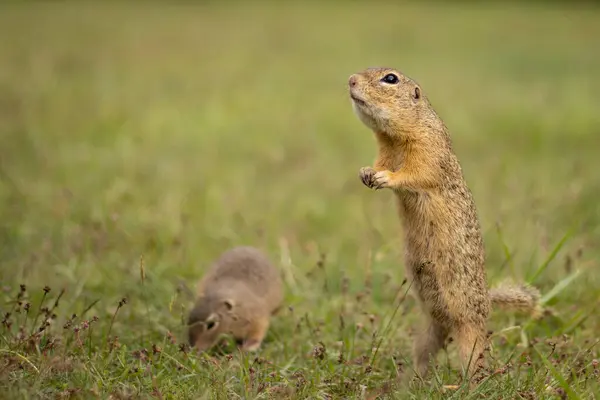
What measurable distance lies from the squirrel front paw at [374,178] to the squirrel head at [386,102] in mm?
308

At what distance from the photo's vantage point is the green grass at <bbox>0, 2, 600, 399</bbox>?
3.71 m

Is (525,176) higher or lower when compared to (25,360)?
lower

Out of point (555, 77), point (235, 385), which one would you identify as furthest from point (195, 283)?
point (555, 77)

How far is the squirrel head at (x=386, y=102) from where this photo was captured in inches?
153

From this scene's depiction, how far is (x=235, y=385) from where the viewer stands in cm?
350

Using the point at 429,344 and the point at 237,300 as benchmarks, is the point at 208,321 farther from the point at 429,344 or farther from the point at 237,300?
the point at 429,344

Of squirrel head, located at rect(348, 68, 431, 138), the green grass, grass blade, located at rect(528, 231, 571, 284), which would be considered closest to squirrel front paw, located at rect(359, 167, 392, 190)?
squirrel head, located at rect(348, 68, 431, 138)

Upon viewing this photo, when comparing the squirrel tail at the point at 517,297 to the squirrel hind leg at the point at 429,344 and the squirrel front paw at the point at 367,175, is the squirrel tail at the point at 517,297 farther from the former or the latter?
the squirrel front paw at the point at 367,175

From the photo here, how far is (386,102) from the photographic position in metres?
3.92

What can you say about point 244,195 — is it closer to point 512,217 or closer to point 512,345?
point 512,217

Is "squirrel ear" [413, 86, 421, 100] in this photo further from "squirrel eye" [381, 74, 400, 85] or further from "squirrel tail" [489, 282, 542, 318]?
"squirrel tail" [489, 282, 542, 318]

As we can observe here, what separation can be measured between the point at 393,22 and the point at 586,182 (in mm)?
12222

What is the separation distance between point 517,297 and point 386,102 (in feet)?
4.06

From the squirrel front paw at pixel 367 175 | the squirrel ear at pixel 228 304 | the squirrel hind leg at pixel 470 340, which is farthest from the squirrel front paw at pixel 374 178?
the squirrel ear at pixel 228 304
